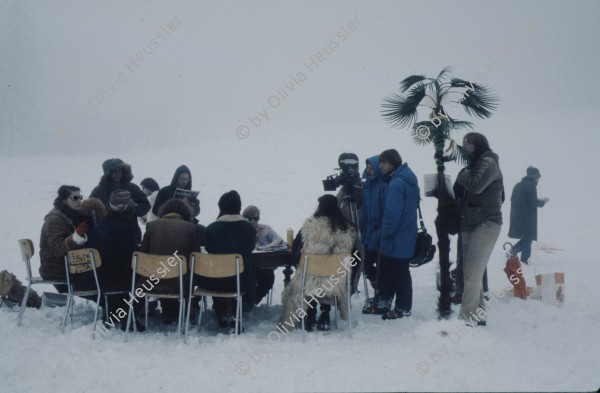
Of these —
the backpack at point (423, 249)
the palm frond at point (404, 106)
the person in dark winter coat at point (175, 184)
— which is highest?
the palm frond at point (404, 106)

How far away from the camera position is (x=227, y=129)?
2793 inches

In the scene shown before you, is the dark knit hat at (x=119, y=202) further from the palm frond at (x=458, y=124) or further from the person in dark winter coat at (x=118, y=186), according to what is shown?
the palm frond at (x=458, y=124)

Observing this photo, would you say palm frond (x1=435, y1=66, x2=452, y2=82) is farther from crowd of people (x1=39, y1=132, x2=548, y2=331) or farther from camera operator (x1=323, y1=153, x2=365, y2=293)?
camera operator (x1=323, y1=153, x2=365, y2=293)

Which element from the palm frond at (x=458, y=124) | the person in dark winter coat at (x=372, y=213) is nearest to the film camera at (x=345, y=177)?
the person in dark winter coat at (x=372, y=213)

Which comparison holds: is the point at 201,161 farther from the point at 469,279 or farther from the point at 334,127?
the point at 469,279

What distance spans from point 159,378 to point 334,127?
29.9 meters

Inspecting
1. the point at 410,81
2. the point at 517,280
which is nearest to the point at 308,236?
the point at 410,81

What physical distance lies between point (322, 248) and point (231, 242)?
100 centimetres

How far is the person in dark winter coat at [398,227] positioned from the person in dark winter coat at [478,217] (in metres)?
0.62

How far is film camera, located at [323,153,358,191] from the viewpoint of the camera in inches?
242

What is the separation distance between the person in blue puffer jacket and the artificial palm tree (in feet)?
1.21

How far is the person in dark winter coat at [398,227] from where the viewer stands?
5.29 m

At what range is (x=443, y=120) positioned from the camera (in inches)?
198

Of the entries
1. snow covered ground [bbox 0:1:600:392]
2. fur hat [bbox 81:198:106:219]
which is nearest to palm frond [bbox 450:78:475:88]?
snow covered ground [bbox 0:1:600:392]
